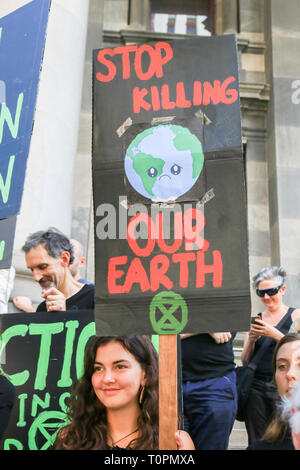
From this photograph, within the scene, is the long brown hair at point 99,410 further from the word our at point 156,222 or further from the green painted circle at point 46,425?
the word our at point 156,222

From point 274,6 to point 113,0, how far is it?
2.87 meters

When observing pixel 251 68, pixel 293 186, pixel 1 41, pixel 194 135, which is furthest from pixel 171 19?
pixel 194 135

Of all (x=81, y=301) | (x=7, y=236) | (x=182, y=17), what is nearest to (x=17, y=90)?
(x=7, y=236)

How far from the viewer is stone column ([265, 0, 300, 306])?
31.9ft

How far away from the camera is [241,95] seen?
10.8 m

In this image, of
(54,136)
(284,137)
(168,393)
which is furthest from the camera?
(284,137)

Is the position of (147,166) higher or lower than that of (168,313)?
higher

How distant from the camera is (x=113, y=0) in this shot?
1143cm

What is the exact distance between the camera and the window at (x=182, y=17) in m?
11.7

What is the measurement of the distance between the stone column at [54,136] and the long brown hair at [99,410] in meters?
2.82

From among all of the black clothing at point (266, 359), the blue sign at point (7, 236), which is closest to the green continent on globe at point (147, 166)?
the blue sign at point (7, 236)

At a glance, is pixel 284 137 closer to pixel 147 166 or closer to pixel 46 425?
pixel 147 166

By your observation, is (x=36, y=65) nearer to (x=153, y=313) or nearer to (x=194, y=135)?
(x=194, y=135)

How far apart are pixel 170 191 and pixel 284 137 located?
7.38m
